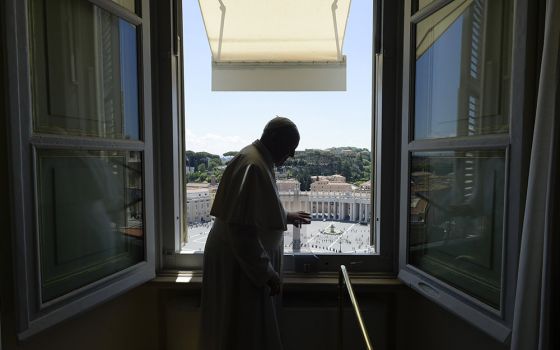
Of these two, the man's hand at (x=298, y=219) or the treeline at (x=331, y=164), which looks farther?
the treeline at (x=331, y=164)

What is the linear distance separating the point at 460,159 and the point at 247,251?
0.87m

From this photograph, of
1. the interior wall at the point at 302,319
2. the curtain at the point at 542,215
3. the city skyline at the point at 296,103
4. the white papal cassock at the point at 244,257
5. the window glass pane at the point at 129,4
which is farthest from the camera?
the city skyline at the point at 296,103

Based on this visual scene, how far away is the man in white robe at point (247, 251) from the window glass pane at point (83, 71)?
572 mm

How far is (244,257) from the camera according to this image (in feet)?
4.17

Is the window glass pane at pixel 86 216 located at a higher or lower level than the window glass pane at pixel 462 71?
lower

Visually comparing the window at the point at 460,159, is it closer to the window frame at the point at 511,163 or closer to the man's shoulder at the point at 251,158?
the window frame at the point at 511,163

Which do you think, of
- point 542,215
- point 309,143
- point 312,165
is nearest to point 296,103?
point 309,143

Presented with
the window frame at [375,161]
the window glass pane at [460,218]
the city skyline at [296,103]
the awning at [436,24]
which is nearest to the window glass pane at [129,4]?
the window frame at [375,161]

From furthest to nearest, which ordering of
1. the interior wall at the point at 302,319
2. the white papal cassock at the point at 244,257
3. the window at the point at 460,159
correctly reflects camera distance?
the interior wall at the point at 302,319 → the white papal cassock at the point at 244,257 → the window at the point at 460,159

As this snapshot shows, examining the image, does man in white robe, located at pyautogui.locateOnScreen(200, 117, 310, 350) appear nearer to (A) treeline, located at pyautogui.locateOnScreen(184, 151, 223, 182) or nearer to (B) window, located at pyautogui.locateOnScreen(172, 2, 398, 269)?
(B) window, located at pyautogui.locateOnScreen(172, 2, 398, 269)

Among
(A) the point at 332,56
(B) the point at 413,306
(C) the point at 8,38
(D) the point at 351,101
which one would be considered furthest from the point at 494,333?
(C) the point at 8,38

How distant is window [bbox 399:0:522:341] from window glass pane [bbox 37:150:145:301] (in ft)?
4.21

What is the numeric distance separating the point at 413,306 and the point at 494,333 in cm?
68

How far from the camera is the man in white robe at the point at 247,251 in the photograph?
1.27 m
